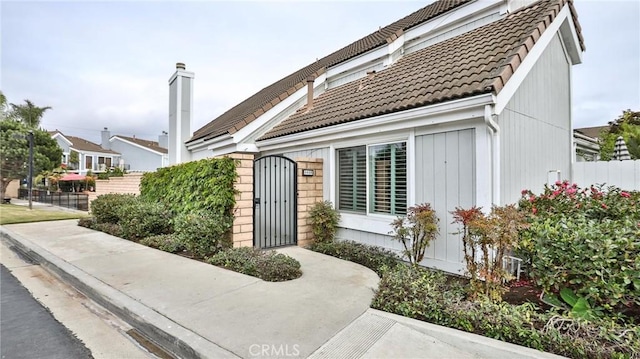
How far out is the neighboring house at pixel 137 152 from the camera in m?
35.9

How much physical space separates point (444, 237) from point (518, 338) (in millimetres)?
2287

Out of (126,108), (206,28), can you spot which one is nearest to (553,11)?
(206,28)

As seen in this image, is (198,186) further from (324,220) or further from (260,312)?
(260,312)

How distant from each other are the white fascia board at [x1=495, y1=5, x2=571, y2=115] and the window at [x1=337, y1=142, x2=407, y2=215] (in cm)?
176

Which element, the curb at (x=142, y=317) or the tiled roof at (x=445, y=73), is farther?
the tiled roof at (x=445, y=73)

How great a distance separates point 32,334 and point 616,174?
10.8 meters

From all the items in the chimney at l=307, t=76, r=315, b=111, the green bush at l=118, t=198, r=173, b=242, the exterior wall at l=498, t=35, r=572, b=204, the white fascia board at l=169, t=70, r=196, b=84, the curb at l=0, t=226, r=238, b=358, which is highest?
the white fascia board at l=169, t=70, r=196, b=84

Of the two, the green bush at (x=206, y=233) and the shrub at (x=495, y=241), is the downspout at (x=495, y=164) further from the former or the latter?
the green bush at (x=206, y=233)

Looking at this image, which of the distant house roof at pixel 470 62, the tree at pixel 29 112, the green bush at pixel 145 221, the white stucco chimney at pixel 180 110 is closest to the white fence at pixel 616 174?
the distant house roof at pixel 470 62

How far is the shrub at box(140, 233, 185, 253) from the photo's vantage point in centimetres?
696

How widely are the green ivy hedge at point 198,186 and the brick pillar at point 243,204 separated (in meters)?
0.13

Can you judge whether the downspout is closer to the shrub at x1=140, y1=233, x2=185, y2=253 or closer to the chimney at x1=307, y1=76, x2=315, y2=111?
the chimney at x1=307, y1=76, x2=315, y2=111

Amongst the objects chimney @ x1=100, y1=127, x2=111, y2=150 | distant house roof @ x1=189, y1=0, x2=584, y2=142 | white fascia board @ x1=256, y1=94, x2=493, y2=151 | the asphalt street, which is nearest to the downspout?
white fascia board @ x1=256, y1=94, x2=493, y2=151

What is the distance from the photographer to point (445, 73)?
5.82 metres
